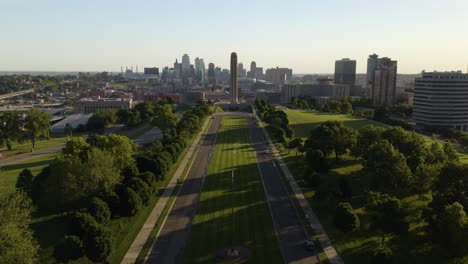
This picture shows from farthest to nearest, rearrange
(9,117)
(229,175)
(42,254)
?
1. (9,117)
2. (229,175)
3. (42,254)

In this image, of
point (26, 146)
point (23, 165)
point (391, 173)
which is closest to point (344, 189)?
point (391, 173)

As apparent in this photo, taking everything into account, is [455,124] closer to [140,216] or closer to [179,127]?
[179,127]

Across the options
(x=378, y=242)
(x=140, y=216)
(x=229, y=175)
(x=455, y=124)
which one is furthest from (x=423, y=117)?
(x=140, y=216)

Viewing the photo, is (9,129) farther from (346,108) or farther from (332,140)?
(346,108)

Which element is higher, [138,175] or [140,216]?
[138,175]

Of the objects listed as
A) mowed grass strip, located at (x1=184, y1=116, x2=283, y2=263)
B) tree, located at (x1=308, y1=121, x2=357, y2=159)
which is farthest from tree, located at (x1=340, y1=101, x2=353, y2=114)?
mowed grass strip, located at (x1=184, y1=116, x2=283, y2=263)

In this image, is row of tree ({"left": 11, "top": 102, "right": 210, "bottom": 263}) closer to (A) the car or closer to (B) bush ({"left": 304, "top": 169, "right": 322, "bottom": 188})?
(A) the car

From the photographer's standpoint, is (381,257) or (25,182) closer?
(381,257)
